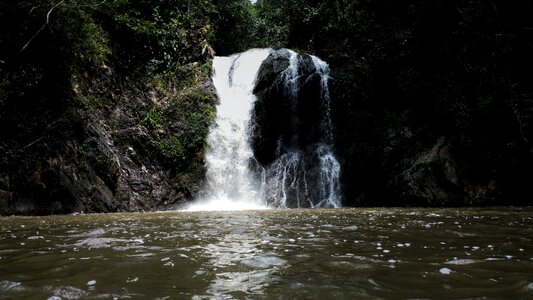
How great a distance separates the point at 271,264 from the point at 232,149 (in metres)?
11.9

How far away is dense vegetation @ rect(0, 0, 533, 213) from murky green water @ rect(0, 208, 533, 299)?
616 centimetres

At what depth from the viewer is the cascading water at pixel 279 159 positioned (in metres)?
13.6

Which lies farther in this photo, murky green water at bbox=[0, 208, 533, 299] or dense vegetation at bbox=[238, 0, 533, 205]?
dense vegetation at bbox=[238, 0, 533, 205]

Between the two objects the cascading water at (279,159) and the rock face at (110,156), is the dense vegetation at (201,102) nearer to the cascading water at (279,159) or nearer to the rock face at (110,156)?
the rock face at (110,156)

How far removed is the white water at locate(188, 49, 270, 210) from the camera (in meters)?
13.6

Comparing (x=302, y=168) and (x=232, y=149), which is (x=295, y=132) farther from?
(x=232, y=149)

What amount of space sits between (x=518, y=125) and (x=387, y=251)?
10.3 metres

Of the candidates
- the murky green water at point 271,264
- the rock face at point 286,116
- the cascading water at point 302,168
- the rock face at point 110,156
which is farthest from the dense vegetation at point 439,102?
the murky green water at point 271,264

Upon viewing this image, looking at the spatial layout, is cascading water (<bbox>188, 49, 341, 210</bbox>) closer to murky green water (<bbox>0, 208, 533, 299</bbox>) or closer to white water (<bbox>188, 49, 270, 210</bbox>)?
white water (<bbox>188, 49, 270, 210</bbox>)

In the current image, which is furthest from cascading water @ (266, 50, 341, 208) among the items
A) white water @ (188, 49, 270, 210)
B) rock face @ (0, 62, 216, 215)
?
rock face @ (0, 62, 216, 215)

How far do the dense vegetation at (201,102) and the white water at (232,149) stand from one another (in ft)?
1.96

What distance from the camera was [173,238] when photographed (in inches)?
195

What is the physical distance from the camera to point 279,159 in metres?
15.0

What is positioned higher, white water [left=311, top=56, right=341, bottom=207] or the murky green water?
white water [left=311, top=56, right=341, bottom=207]
